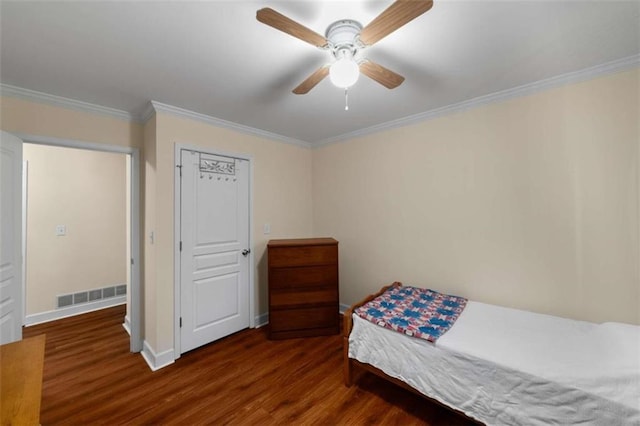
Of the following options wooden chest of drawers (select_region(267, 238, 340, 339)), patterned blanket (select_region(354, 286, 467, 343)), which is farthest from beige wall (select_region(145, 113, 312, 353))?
patterned blanket (select_region(354, 286, 467, 343))

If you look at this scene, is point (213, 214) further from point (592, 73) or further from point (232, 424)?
point (592, 73)

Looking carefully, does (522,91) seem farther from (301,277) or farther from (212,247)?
(212,247)

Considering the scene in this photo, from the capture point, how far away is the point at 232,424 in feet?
5.35

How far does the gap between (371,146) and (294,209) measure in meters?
1.30

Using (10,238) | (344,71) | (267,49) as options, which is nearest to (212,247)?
(10,238)

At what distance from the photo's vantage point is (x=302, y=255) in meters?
2.74

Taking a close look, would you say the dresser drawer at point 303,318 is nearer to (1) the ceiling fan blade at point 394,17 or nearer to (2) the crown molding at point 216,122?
(2) the crown molding at point 216,122

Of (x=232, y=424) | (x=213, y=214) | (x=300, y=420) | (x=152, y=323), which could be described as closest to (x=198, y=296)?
(x=152, y=323)

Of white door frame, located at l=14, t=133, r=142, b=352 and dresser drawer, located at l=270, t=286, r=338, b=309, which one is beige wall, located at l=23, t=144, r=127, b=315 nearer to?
white door frame, located at l=14, t=133, r=142, b=352

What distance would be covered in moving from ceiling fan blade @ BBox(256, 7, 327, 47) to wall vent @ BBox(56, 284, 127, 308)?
429 centimetres

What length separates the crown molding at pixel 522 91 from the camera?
1723 mm

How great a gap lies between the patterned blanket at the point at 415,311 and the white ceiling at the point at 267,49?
1.80 m

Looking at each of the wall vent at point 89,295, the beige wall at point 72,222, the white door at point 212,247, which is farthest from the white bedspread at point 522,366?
the beige wall at point 72,222

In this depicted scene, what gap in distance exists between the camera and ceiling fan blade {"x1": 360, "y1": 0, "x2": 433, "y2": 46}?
98 cm
